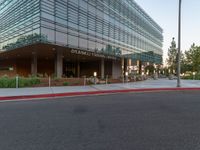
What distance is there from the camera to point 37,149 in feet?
13.3

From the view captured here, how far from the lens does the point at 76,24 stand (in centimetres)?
3111

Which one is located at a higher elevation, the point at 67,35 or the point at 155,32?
the point at 155,32

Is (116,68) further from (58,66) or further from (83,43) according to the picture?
(58,66)

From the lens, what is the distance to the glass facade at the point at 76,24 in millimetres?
26484

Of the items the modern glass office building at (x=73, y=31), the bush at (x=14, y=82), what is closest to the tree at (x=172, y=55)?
the modern glass office building at (x=73, y=31)

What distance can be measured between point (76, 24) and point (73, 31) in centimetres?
144

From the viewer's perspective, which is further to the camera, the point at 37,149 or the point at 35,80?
the point at 35,80

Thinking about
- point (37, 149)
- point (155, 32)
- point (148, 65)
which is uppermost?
point (155, 32)

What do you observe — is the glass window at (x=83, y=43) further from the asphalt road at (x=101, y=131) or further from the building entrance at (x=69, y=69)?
the asphalt road at (x=101, y=131)

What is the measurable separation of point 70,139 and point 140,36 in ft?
168

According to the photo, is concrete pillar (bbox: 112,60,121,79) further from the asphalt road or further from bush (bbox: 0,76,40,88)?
the asphalt road

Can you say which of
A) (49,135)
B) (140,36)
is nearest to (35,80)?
(49,135)

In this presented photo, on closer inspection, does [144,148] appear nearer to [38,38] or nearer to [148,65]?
[38,38]

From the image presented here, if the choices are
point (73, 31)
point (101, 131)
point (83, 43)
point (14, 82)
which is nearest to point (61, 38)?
point (73, 31)
